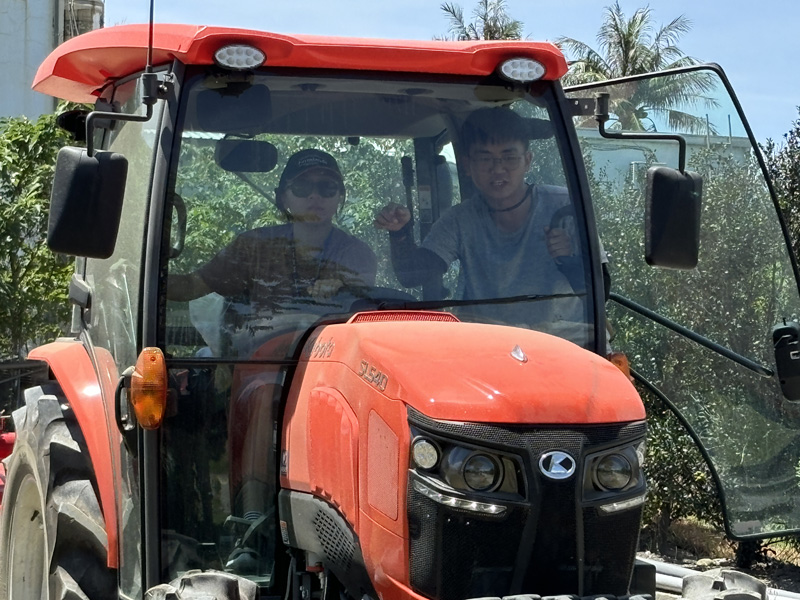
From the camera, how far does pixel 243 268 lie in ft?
12.0

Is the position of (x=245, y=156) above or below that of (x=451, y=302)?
above

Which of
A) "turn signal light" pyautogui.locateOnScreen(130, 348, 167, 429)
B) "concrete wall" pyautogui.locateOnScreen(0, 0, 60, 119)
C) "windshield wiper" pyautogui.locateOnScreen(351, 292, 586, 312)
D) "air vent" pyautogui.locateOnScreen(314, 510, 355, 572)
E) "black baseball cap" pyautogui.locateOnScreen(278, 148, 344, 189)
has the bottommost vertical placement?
"air vent" pyautogui.locateOnScreen(314, 510, 355, 572)

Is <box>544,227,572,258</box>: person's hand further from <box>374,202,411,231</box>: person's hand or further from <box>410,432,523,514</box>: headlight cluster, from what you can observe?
<box>410,432,523,514</box>: headlight cluster

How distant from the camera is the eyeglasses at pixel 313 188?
3.76 meters

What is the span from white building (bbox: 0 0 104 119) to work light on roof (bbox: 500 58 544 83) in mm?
16337

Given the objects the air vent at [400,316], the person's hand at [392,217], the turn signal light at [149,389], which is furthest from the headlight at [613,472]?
the turn signal light at [149,389]

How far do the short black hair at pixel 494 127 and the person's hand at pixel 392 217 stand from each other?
1.08ft

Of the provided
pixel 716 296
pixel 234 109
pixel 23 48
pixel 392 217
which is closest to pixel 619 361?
pixel 392 217

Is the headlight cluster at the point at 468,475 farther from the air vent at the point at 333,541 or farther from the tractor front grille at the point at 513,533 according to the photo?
the air vent at the point at 333,541

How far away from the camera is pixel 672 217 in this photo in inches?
154

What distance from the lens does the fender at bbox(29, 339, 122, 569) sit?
3781 mm

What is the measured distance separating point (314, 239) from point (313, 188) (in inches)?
7.0

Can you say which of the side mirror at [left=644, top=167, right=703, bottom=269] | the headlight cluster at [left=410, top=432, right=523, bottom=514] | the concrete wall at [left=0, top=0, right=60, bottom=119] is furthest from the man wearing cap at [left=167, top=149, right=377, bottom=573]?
the concrete wall at [left=0, top=0, right=60, bottom=119]

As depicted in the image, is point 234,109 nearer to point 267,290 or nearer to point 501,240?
point 267,290
